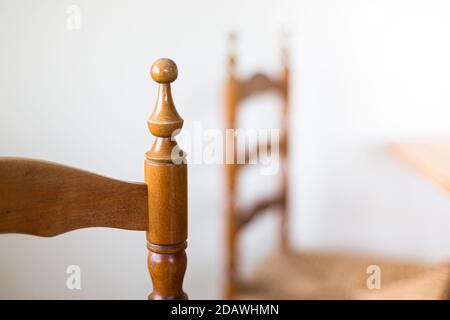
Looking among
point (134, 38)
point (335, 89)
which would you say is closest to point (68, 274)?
point (134, 38)

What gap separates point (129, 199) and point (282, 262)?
1.05 meters

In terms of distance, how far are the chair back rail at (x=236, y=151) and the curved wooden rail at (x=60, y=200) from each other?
82cm

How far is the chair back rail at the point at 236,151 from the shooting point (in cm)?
162

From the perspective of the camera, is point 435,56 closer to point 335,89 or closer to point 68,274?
point 335,89

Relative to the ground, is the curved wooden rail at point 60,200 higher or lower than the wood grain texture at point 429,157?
higher

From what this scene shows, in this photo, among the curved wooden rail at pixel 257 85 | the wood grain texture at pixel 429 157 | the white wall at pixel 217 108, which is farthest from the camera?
the curved wooden rail at pixel 257 85

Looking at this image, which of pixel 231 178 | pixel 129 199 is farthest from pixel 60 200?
pixel 231 178

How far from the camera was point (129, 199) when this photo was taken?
31.6 inches

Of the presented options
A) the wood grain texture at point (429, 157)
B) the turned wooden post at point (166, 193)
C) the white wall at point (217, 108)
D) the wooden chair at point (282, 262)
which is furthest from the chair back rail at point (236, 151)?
the turned wooden post at point (166, 193)

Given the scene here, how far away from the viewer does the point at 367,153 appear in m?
2.11

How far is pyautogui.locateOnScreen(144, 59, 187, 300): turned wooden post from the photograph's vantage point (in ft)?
2.53

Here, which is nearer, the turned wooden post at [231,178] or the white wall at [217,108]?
the white wall at [217,108]

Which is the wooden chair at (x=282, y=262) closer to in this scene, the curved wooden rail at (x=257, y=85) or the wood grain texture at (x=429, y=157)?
the curved wooden rail at (x=257, y=85)
